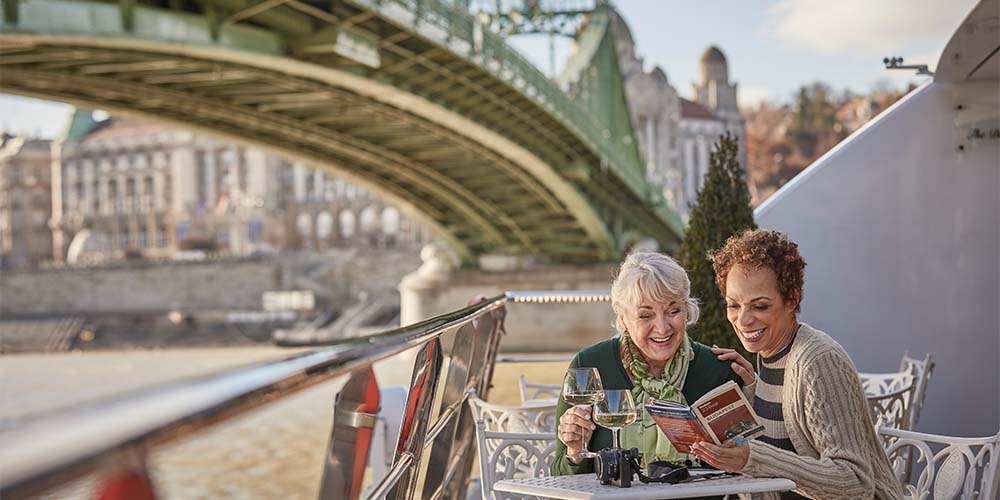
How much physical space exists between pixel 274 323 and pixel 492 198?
2165cm

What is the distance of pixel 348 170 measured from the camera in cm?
2077

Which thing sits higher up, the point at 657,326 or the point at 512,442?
the point at 657,326

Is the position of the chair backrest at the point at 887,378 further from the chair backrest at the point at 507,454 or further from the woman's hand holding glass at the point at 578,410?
the woman's hand holding glass at the point at 578,410

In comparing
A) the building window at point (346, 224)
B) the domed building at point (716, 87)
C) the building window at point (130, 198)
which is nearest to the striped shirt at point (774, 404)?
the building window at point (346, 224)

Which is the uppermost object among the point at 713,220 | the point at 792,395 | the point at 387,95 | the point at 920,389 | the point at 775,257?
the point at 387,95

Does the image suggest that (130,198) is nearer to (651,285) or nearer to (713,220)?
(713,220)

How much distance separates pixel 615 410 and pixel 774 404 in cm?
37

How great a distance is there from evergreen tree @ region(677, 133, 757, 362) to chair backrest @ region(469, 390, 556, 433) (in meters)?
1.22

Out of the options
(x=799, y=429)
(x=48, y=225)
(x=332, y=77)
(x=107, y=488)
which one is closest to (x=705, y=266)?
(x=799, y=429)

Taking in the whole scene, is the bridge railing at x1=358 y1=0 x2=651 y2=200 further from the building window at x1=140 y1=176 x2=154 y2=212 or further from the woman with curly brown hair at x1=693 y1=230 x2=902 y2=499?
the building window at x1=140 y1=176 x2=154 y2=212

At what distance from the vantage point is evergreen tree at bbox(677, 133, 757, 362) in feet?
15.8

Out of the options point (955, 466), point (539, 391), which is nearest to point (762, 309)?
point (955, 466)

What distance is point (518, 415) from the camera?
342 centimetres

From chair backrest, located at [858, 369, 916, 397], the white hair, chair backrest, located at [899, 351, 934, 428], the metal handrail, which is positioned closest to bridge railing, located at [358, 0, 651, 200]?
chair backrest, located at [858, 369, 916, 397]
